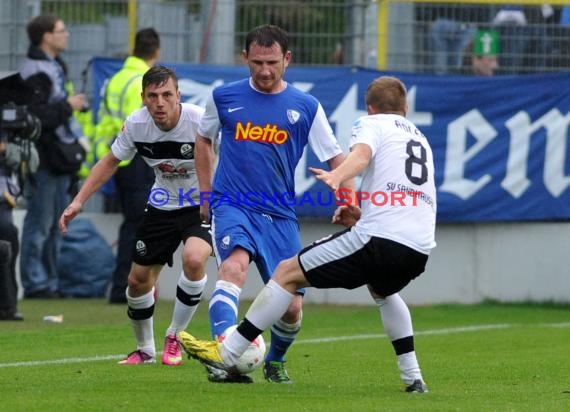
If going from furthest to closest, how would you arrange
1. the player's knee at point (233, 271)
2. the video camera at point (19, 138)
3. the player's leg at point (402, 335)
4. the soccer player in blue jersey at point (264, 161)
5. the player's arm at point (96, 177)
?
the video camera at point (19, 138), the player's arm at point (96, 177), the soccer player in blue jersey at point (264, 161), the player's knee at point (233, 271), the player's leg at point (402, 335)

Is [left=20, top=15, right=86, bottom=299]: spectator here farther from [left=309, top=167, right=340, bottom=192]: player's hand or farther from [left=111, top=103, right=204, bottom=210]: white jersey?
[left=309, top=167, right=340, bottom=192]: player's hand

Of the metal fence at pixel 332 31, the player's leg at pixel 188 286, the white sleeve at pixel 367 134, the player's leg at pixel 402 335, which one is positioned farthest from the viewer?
the metal fence at pixel 332 31

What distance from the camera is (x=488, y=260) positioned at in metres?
16.0

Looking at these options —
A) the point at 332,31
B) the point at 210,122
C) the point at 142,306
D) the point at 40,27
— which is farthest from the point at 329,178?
the point at 332,31

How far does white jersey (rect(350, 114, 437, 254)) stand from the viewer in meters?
7.95

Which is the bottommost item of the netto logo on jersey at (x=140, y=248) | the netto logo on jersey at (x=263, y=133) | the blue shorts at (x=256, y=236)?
the netto logo on jersey at (x=140, y=248)

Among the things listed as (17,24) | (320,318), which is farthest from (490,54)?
(17,24)

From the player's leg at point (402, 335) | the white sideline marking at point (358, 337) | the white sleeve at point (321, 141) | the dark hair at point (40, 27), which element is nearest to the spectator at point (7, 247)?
the dark hair at point (40, 27)

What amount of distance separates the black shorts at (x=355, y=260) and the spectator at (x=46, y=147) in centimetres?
762

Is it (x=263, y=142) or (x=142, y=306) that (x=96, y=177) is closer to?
(x=142, y=306)

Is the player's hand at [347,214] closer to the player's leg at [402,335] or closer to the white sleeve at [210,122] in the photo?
the player's leg at [402,335]

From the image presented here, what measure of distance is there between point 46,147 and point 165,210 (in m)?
5.75

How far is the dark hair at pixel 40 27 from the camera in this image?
601 inches

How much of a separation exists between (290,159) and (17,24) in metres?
8.27
